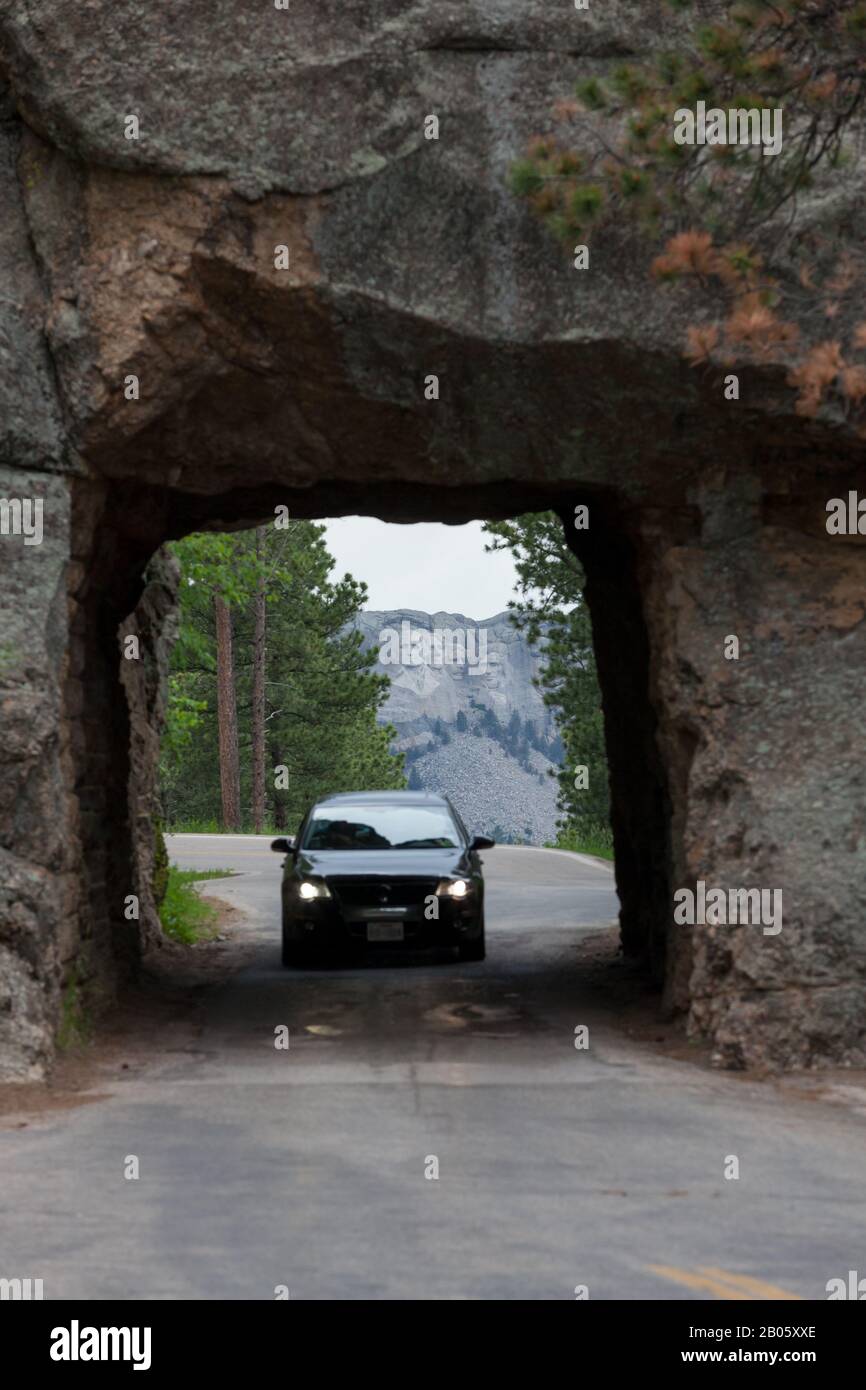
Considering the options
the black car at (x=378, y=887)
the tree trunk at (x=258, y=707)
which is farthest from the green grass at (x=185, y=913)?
the tree trunk at (x=258, y=707)

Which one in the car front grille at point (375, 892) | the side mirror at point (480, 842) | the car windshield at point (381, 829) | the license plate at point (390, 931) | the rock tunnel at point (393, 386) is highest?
the rock tunnel at point (393, 386)

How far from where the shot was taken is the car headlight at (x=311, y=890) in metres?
15.6

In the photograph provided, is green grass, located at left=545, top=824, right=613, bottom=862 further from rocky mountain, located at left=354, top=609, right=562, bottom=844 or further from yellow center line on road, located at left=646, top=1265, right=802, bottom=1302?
rocky mountain, located at left=354, top=609, right=562, bottom=844

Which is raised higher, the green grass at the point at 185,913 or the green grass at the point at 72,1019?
the green grass at the point at 72,1019

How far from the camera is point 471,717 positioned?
539 ft

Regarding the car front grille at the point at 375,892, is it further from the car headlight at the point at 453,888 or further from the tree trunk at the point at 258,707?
the tree trunk at the point at 258,707

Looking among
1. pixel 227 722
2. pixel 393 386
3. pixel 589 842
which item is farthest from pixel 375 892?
pixel 227 722

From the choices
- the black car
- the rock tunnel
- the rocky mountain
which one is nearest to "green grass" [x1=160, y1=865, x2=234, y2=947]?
the black car

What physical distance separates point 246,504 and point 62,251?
3.89 m

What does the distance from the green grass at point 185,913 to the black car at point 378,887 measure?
250cm

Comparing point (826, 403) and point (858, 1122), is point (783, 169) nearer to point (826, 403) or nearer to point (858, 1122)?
point (826, 403)

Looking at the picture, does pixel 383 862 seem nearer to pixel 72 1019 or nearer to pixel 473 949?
pixel 473 949

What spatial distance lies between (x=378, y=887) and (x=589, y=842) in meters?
23.4
